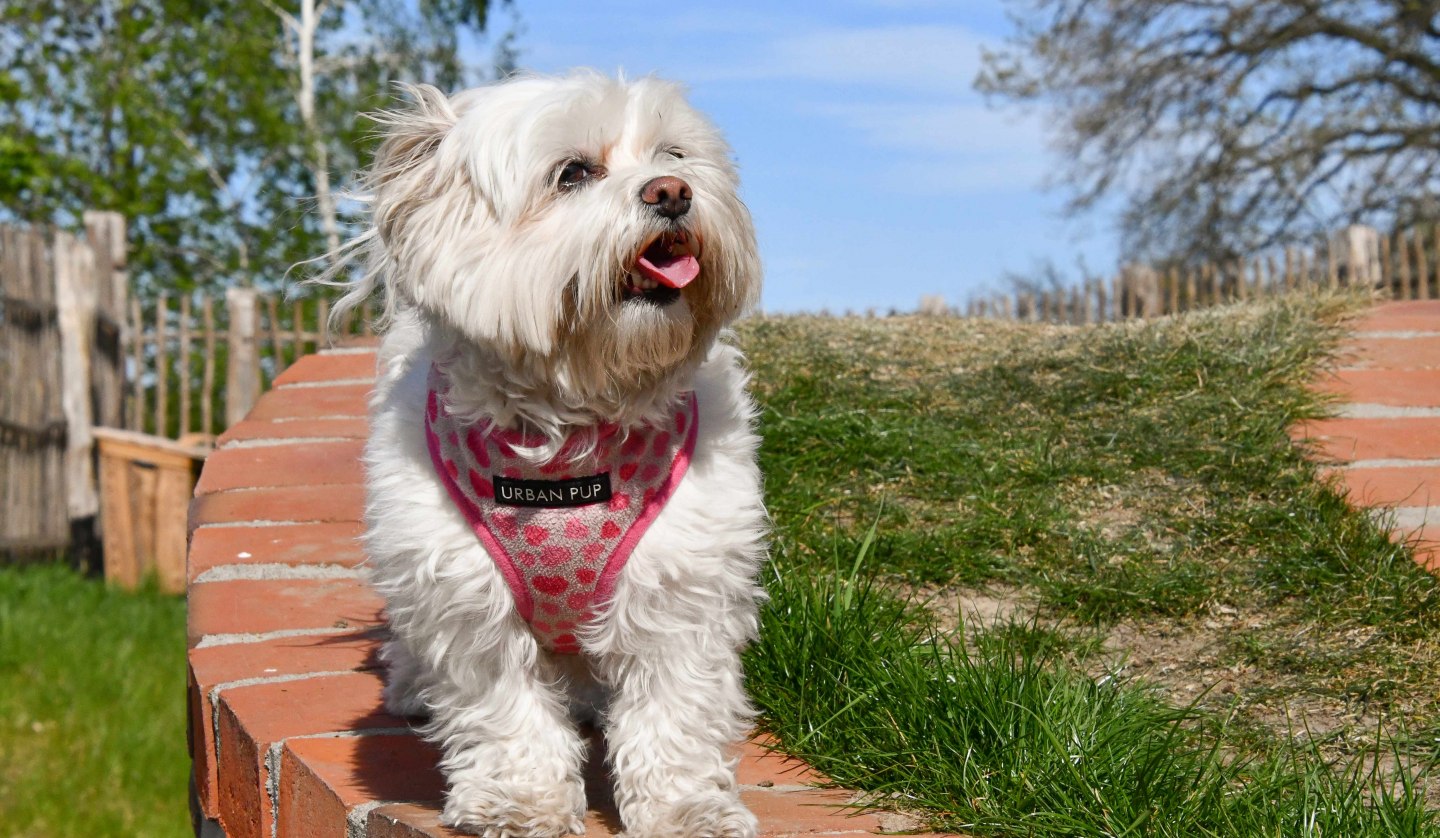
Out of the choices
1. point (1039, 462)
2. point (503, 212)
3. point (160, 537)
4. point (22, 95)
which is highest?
point (22, 95)

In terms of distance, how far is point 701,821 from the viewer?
2240 millimetres

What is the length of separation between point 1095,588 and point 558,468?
1.61 m

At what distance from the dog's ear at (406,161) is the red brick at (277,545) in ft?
5.02

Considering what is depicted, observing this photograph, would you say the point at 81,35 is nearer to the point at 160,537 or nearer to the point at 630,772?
the point at 160,537

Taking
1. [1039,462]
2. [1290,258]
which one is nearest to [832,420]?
[1039,462]

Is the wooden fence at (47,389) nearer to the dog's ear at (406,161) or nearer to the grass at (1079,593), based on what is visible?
the grass at (1079,593)

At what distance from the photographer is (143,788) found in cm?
600

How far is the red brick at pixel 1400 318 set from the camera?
17.4 feet

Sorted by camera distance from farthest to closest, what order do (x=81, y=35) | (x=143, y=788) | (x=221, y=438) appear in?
(x=81, y=35) → (x=143, y=788) → (x=221, y=438)

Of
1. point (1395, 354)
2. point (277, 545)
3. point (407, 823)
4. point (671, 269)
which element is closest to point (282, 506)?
point (277, 545)

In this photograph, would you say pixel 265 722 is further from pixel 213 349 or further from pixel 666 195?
pixel 213 349

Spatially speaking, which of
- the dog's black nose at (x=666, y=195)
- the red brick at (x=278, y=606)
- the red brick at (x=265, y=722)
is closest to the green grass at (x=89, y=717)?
the red brick at (x=278, y=606)

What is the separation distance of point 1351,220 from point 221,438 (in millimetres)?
16257

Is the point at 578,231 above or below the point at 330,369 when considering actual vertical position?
above
